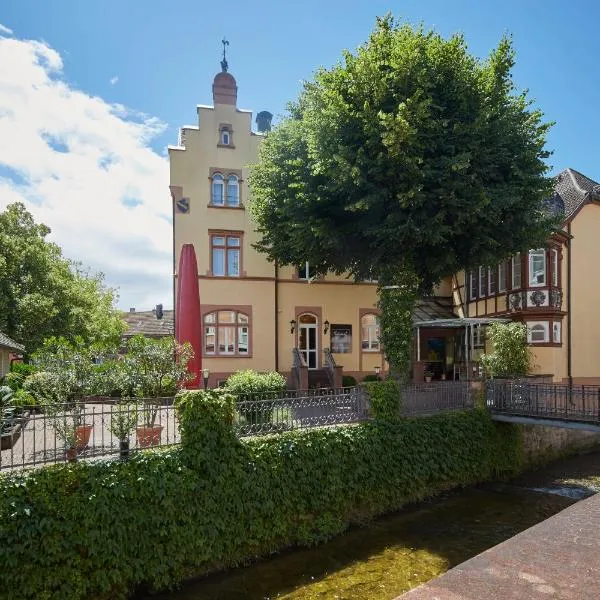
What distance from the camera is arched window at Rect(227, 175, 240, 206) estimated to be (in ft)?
70.5

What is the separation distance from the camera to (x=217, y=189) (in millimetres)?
21406

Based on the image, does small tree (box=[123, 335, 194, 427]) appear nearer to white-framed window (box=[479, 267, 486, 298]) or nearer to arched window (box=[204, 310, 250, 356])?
arched window (box=[204, 310, 250, 356])

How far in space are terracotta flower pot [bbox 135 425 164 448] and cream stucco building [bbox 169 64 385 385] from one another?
11.0 metres

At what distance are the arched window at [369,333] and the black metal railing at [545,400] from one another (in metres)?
7.67

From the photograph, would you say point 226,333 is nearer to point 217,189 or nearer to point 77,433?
point 217,189

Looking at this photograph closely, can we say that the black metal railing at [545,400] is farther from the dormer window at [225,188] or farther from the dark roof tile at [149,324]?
the dark roof tile at [149,324]

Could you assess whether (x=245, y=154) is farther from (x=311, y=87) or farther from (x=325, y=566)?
(x=325, y=566)

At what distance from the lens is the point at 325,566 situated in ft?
31.3

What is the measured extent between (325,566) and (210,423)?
352 cm

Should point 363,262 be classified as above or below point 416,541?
above

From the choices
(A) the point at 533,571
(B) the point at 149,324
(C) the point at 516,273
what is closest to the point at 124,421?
(A) the point at 533,571

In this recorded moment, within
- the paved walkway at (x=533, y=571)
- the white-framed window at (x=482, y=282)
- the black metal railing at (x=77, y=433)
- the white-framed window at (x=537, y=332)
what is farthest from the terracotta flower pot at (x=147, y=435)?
the white-framed window at (x=482, y=282)

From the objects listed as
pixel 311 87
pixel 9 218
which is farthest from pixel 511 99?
pixel 9 218

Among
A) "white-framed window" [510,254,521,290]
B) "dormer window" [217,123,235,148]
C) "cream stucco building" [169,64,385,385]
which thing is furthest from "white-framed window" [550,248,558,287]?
"dormer window" [217,123,235,148]
